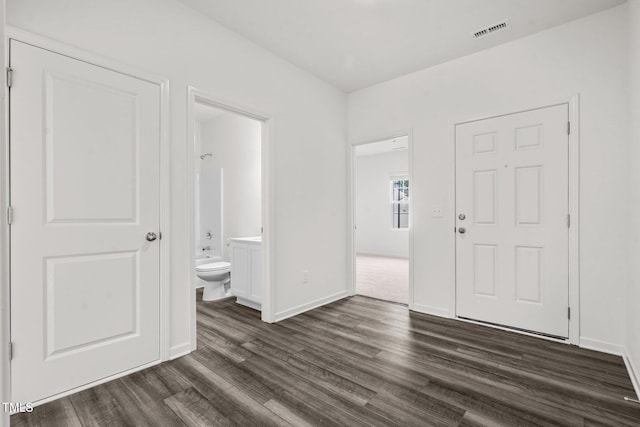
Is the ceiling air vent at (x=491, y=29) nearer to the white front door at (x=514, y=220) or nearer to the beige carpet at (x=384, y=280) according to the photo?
the white front door at (x=514, y=220)

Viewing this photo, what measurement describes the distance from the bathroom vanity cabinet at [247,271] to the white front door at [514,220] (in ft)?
7.08

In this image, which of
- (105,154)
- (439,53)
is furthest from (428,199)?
(105,154)

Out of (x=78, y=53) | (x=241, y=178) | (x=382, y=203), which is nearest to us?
(x=78, y=53)

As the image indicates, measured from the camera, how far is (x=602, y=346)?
2.41 metres

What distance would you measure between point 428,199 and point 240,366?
8.13 ft

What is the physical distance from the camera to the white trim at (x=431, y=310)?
3.21 meters

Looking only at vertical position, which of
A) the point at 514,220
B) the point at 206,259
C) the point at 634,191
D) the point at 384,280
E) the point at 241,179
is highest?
the point at 241,179

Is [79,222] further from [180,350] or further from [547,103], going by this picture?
[547,103]

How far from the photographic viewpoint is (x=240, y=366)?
7.13ft

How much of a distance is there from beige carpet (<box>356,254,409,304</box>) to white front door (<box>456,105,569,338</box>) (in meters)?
1.06

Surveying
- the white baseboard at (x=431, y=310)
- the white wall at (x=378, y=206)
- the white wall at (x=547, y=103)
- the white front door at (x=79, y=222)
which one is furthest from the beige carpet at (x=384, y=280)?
the white front door at (x=79, y=222)

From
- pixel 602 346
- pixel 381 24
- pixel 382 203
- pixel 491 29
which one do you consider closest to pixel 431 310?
pixel 602 346

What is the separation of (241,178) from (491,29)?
371 centimetres

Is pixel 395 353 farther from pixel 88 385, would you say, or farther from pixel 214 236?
pixel 214 236
